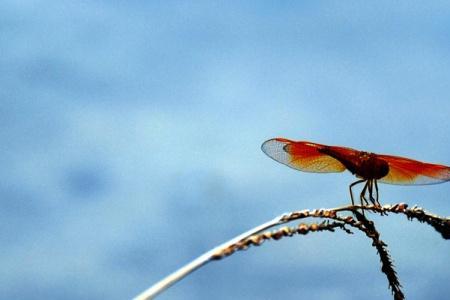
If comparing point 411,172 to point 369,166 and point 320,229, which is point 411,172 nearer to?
point 369,166

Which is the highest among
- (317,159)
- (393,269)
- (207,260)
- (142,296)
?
(317,159)

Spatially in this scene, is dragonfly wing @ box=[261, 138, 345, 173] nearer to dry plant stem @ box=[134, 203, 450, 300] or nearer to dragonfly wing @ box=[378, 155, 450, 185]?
dragonfly wing @ box=[378, 155, 450, 185]

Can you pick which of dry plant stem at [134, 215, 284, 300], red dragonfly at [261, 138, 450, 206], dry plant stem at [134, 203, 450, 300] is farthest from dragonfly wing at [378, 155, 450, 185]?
dry plant stem at [134, 215, 284, 300]

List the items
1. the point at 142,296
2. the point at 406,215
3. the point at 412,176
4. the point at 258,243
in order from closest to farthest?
the point at 142,296 < the point at 258,243 < the point at 406,215 < the point at 412,176

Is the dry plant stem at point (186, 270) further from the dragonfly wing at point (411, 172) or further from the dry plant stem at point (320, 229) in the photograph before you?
the dragonfly wing at point (411, 172)

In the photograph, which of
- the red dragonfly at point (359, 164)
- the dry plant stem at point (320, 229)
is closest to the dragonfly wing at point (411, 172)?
the red dragonfly at point (359, 164)

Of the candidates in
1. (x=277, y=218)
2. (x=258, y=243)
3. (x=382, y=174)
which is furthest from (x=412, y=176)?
(x=258, y=243)

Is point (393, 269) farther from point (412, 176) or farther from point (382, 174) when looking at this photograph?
point (412, 176)

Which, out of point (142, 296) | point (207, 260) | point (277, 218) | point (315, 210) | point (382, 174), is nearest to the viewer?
point (142, 296)
